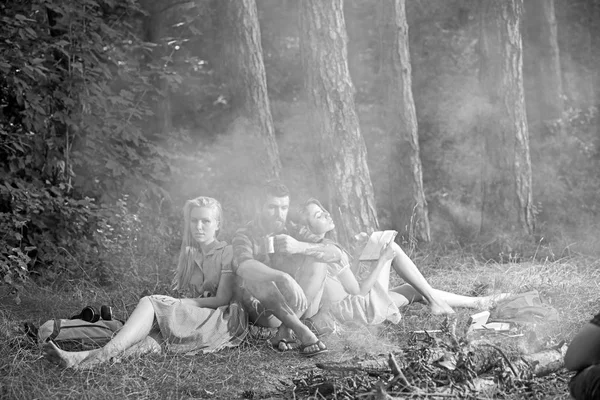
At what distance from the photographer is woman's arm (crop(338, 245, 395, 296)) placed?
5930 millimetres

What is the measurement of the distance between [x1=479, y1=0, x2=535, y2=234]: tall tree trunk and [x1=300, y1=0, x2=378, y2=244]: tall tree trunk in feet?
6.25

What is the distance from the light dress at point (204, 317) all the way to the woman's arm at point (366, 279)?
774 mm

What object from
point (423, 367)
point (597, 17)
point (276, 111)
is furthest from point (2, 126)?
point (597, 17)

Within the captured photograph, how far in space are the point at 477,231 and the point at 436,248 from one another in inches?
40.0

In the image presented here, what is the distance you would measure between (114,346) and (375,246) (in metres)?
2.06

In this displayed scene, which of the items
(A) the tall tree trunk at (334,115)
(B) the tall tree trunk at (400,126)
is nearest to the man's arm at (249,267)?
(A) the tall tree trunk at (334,115)

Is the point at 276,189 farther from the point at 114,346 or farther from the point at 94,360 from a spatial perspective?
the point at 94,360

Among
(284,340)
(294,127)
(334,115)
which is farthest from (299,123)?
(284,340)

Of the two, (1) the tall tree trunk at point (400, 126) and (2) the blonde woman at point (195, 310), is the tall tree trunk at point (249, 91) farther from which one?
(2) the blonde woman at point (195, 310)

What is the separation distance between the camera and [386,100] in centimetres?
967

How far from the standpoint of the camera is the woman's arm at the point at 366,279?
5.93 meters

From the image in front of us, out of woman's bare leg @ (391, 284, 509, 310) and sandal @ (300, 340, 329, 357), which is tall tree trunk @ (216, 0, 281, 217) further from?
Answer: sandal @ (300, 340, 329, 357)

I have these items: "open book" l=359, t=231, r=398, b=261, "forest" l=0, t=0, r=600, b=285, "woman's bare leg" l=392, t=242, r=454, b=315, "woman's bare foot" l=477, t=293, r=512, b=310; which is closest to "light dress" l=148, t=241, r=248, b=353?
"open book" l=359, t=231, r=398, b=261

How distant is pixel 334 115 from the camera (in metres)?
8.51
